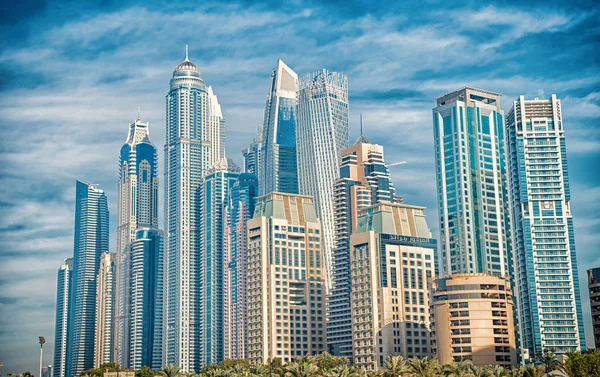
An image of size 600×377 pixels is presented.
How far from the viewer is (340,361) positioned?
157 meters

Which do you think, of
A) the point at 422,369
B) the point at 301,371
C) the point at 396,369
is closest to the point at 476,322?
the point at 396,369

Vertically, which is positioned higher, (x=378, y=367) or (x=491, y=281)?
(x=491, y=281)

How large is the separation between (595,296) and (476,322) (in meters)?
23.7

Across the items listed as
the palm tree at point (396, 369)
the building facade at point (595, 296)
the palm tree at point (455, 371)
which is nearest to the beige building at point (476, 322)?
the building facade at point (595, 296)

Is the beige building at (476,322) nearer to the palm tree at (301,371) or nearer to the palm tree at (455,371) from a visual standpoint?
the palm tree at (455,371)

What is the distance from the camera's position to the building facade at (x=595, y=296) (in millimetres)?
165750

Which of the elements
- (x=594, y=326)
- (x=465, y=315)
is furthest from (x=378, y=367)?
(x=594, y=326)

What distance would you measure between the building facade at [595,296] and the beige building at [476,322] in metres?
15.8

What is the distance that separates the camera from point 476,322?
556 feet

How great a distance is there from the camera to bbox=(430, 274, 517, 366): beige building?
551ft

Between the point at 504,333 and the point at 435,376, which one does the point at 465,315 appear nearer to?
the point at 504,333

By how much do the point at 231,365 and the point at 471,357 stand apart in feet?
169

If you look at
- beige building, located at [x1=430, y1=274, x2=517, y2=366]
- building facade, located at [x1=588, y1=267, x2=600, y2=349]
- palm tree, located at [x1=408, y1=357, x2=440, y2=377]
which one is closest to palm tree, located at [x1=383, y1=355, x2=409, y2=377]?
palm tree, located at [x1=408, y1=357, x2=440, y2=377]

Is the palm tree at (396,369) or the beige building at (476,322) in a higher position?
the beige building at (476,322)
